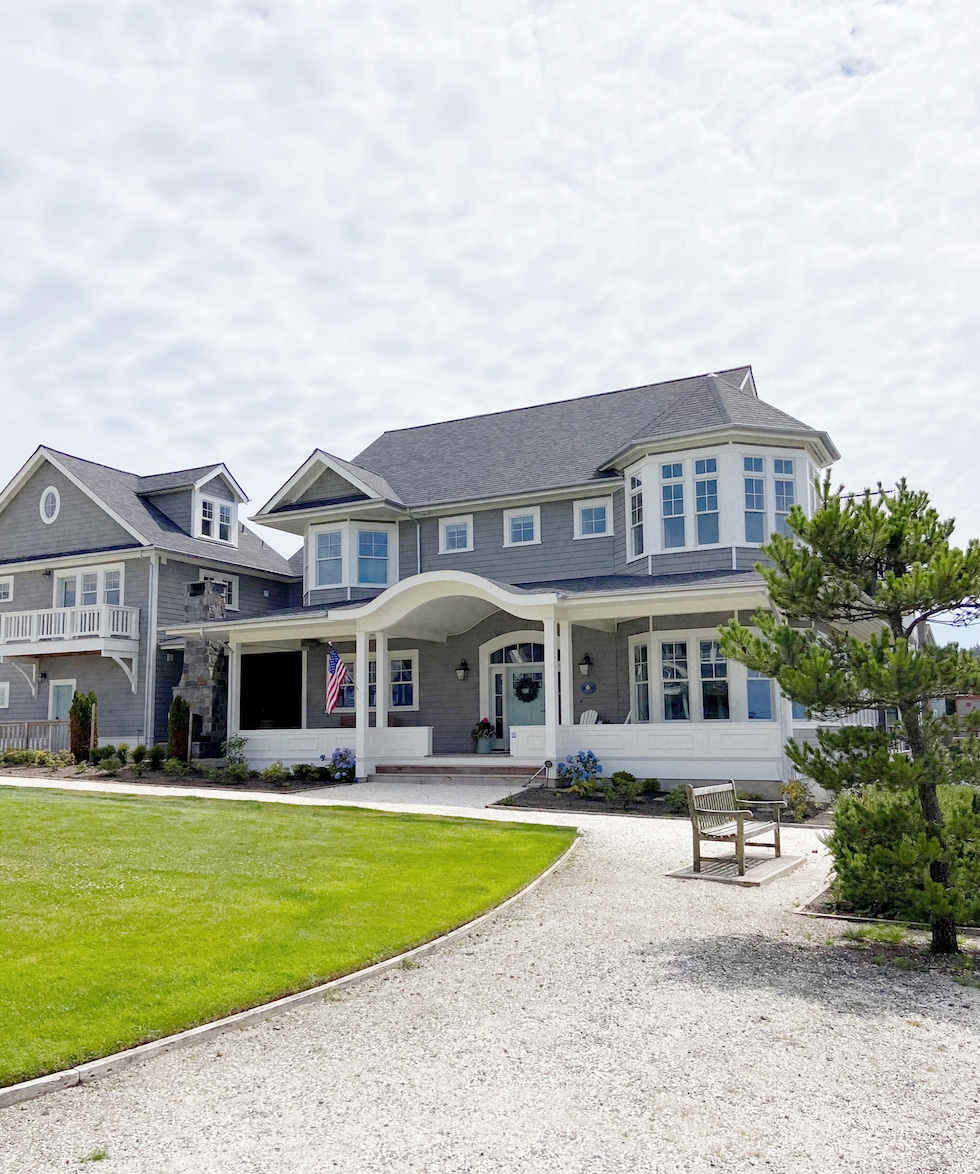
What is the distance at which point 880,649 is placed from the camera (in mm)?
7172

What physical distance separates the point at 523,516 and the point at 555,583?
1.96 m

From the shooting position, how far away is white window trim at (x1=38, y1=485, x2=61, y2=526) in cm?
2736

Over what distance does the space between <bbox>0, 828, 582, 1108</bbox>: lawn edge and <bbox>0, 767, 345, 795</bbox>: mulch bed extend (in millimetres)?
11639

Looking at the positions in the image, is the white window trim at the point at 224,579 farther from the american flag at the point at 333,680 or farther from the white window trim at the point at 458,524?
the american flag at the point at 333,680

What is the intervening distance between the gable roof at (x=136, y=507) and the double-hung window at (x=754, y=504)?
1479cm

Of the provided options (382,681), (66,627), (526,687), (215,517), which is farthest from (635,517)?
(66,627)

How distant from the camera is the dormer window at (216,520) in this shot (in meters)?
27.8

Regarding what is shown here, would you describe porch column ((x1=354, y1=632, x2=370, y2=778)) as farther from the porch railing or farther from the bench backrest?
the bench backrest

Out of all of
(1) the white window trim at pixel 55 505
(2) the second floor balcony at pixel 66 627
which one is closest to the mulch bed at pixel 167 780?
(2) the second floor balcony at pixel 66 627

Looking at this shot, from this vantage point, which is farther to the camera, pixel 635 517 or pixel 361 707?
pixel 635 517

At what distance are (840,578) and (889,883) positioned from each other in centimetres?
237

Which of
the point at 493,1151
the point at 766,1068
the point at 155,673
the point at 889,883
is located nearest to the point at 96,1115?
the point at 493,1151

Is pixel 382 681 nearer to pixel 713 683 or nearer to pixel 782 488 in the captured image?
pixel 713 683

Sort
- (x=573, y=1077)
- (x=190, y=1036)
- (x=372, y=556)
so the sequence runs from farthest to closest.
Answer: (x=372, y=556) → (x=190, y=1036) → (x=573, y=1077)
